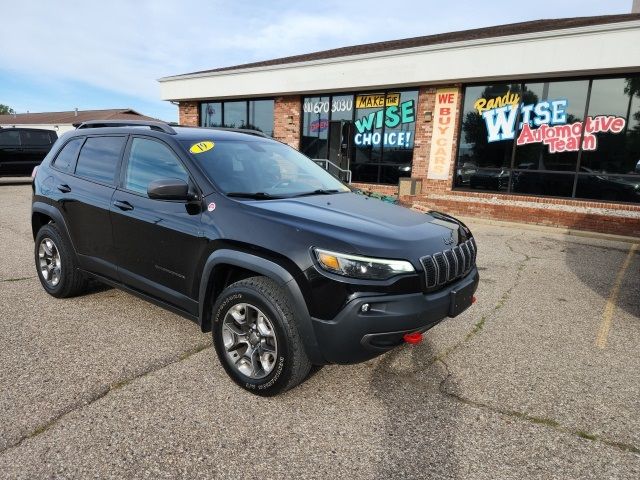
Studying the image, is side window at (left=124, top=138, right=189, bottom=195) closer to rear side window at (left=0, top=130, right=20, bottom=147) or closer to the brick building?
the brick building

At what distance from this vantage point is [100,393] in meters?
2.88

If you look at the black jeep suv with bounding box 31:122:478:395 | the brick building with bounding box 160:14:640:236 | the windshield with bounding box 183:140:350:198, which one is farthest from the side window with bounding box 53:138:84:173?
the brick building with bounding box 160:14:640:236

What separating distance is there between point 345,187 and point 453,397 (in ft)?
6.94

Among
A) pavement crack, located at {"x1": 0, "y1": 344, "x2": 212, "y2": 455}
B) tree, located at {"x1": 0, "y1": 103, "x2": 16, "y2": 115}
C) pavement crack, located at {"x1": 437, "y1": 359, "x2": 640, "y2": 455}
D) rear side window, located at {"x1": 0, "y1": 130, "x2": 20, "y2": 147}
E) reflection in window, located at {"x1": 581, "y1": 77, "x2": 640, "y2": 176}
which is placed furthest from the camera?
tree, located at {"x1": 0, "y1": 103, "x2": 16, "y2": 115}

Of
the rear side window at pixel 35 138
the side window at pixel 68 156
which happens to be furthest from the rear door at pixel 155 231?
the rear side window at pixel 35 138

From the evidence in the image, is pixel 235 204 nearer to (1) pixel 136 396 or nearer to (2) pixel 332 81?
(1) pixel 136 396

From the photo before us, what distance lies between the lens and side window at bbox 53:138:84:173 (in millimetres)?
4348

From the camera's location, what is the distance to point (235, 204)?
299 centimetres

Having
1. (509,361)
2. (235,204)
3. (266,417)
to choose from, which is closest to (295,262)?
(235,204)

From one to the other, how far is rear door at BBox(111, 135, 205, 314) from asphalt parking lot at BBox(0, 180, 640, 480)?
56 centimetres

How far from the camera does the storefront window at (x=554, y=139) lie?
10.2 m

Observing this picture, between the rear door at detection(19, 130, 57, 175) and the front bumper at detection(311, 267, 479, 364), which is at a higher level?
the rear door at detection(19, 130, 57, 175)

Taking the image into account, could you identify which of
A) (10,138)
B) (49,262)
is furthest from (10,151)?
(49,262)

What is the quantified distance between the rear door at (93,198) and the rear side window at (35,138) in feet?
44.1
